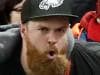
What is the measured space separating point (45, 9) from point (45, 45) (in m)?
0.20

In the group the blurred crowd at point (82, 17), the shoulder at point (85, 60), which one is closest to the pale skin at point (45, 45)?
the shoulder at point (85, 60)

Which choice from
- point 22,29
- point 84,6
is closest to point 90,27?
point 84,6

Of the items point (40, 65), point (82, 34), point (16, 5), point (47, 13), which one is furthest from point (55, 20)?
point (16, 5)

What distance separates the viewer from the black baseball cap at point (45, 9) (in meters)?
2.67

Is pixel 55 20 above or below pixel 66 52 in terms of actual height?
above

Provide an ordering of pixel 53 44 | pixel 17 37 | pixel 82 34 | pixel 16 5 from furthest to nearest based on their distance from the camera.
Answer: pixel 16 5 < pixel 82 34 < pixel 17 37 < pixel 53 44

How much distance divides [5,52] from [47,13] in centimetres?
33

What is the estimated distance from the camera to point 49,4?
2689 mm

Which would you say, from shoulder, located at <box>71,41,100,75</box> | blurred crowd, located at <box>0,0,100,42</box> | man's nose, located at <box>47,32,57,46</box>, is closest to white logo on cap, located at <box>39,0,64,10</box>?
man's nose, located at <box>47,32,57,46</box>

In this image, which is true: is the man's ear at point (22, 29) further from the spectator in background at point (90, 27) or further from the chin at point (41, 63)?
the spectator in background at point (90, 27)

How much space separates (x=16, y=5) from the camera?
4.48 m

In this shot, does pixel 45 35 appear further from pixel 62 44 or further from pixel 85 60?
pixel 85 60

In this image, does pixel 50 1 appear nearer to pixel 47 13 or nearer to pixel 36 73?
pixel 47 13

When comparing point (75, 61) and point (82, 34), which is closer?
point (75, 61)
